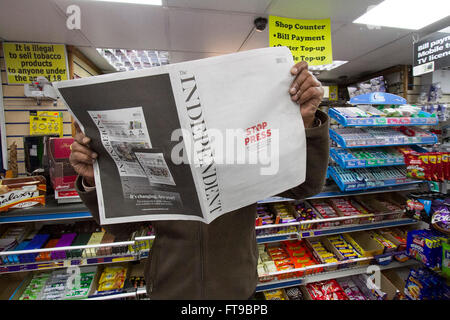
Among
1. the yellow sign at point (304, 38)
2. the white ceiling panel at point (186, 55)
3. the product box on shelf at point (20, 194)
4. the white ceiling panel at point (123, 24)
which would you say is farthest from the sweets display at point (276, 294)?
the white ceiling panel at point (186, 55)

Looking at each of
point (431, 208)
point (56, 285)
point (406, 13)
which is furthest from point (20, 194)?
point (406, 13)

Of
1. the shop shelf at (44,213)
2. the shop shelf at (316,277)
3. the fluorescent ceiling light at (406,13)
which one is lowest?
the shop shelf at (316,277)

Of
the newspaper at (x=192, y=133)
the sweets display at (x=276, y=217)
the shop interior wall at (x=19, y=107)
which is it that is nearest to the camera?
the newspaper at (x=192, y=133)

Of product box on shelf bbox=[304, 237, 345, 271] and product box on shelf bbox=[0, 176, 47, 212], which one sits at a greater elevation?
product box on shelf bbox=[0, 176, 47, 212]

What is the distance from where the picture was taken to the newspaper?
2.04 ft

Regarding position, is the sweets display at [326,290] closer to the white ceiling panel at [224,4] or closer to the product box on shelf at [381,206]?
the product box on shelf at [381,206]

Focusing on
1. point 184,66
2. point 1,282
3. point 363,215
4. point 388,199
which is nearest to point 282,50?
point 184,66

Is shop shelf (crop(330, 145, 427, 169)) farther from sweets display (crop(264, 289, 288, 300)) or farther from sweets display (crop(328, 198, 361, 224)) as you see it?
sweets display (crop(264, 289, 288, 300))

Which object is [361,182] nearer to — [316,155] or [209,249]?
[316,155]

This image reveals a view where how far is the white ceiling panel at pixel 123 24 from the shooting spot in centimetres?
212

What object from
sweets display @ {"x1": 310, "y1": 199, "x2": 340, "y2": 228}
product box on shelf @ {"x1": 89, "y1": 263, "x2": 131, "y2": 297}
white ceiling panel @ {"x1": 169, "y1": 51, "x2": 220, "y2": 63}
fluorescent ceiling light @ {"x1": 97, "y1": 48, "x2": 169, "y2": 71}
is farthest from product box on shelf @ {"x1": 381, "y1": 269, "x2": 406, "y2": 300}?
fluorescent ceiling light @ {"x1": 97, "y1": 48, "x2": 169, "y2": 71}

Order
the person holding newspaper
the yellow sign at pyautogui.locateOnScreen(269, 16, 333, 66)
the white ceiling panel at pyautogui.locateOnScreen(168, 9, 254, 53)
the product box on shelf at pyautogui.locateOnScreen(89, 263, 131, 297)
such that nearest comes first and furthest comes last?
the person holding newspaper, the product box on shelf at pyautogui.locateOnScreen(89, 263, 131, 297), the yellow sign at pyautogui.locateOnScreen(269, 16, 333, 66), the white ceiling panel at pyautogui.locateOnScreen(168, 9, 254, 53)

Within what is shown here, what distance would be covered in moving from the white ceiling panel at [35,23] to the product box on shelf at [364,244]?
3.82 m

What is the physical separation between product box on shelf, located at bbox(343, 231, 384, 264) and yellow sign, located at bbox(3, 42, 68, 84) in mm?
4133
